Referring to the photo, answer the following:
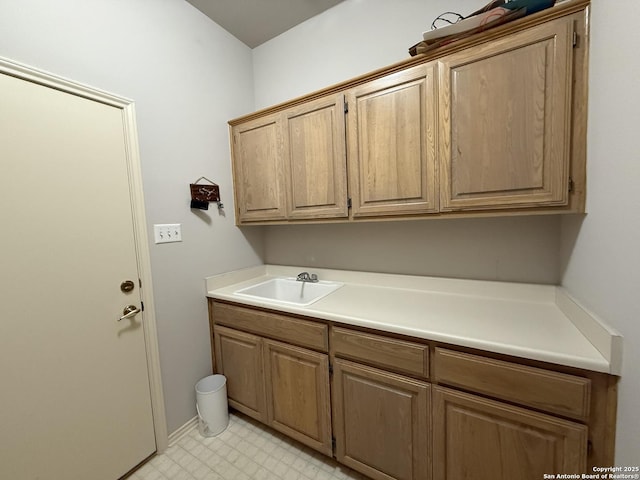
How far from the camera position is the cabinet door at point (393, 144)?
47.7 inches

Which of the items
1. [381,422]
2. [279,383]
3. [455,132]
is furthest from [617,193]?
[279,383]

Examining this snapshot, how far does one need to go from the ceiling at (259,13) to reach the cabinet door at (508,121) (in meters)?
1.20

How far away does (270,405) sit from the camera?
60.3 inches

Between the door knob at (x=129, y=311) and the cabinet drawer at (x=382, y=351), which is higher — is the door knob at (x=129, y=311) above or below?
above

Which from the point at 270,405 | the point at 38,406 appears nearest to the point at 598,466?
the point at 270,405

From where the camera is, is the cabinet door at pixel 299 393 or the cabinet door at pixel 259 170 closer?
the cabinet door at pixel 299 393

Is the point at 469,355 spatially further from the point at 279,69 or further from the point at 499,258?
the point at 279,69

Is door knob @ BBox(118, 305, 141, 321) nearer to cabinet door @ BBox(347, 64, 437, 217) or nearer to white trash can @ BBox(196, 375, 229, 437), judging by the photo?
white trash can @ BBox(196, 375, 229, 437)

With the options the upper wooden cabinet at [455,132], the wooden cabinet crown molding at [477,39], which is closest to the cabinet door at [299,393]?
the upper wooden cabinet at [455,132]

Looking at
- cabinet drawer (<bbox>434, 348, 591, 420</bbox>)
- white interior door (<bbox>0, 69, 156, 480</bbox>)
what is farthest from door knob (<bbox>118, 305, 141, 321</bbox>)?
cabinet drawer (<bbox>434, 348, 591, 420</bbox>)

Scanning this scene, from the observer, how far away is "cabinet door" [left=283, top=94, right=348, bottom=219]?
4.81 ft

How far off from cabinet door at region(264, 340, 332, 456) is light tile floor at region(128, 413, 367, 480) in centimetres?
12

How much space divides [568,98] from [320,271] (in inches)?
62.7

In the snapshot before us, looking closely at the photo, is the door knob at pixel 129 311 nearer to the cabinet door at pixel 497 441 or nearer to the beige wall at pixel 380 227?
the beige wall at pixel 380 227
